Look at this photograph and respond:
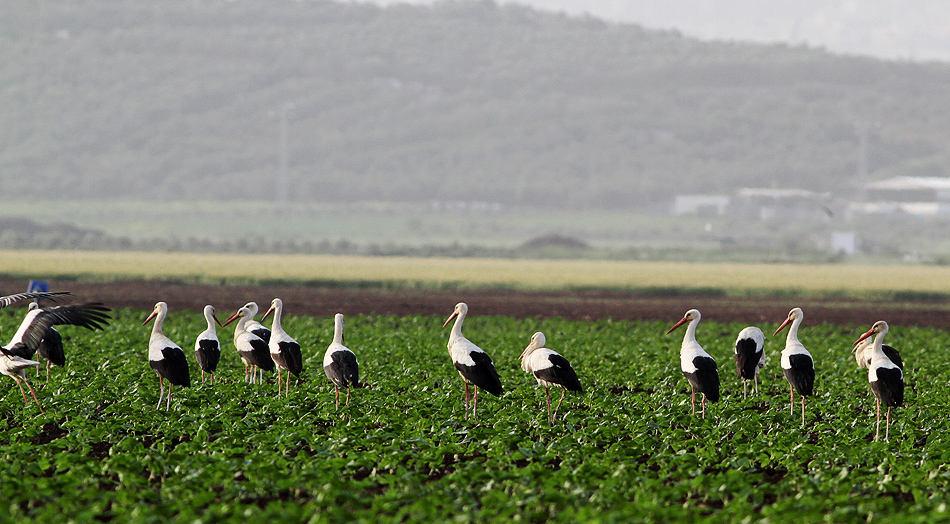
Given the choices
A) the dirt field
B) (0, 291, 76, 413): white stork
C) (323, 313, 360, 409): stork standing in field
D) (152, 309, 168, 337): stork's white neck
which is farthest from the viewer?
the dirt field

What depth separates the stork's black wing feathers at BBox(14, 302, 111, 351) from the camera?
14.6 metres

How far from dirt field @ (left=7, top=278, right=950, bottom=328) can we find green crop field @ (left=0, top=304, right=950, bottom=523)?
18.1 meters

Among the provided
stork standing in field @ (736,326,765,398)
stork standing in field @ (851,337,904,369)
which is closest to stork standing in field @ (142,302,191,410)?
stork standing in field @ (736,326,765,398)

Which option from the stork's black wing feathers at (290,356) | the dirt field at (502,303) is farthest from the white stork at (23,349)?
the dirt field at (502,303)

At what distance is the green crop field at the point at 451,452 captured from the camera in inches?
386

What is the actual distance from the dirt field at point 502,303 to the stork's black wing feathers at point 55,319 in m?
21.3

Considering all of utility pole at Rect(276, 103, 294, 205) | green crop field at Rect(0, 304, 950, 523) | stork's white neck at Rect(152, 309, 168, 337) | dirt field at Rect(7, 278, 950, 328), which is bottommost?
green crop field at Rect(0, 304, 950, 523)

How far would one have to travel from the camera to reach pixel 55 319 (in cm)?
1498

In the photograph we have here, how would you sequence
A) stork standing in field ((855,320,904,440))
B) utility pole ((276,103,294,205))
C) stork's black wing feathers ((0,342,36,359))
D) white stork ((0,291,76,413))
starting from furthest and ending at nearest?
utility pole ((276,103,294,205)) < stork's black wing feathers ((0,342,36,359)) < white stork ((0,291,76,413)) < stork standing in field ((855,320,904,440))

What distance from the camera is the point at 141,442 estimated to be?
12.4 meters

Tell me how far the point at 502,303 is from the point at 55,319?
29695 mm

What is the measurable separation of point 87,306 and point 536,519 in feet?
28.1

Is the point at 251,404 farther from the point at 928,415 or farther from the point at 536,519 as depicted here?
the point at 928,415

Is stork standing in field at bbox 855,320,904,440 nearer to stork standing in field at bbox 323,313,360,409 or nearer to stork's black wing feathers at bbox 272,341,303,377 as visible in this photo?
stork standing in field at bbox 323,313,360,409
